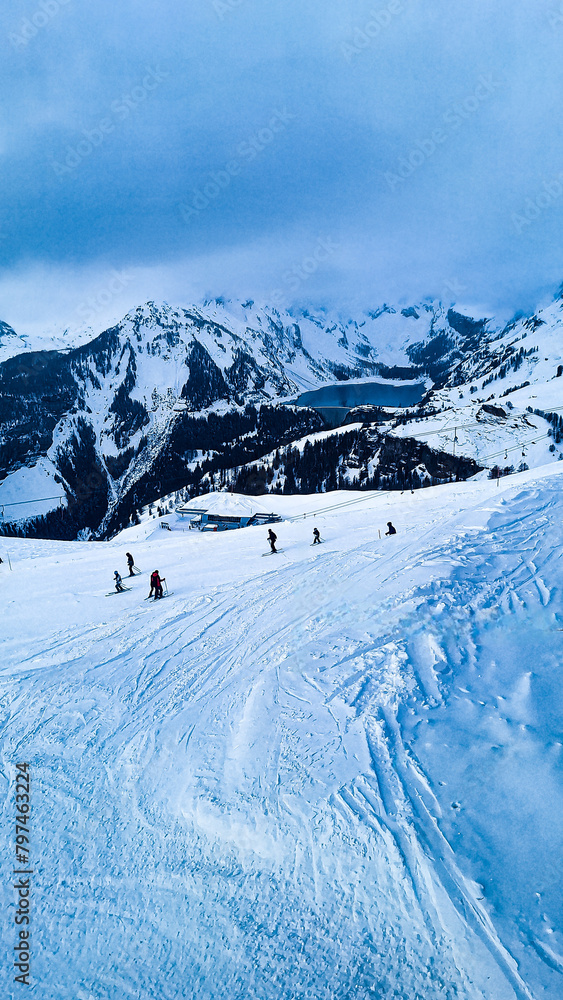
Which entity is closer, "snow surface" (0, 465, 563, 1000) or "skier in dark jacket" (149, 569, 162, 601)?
"snow surface" (0, 465, 563, 1000)

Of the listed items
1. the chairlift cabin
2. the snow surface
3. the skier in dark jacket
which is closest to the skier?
the skier in dark jacket

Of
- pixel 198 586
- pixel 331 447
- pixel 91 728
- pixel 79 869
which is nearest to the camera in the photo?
pixel 79 869

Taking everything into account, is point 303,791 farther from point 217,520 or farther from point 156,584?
point 217,520

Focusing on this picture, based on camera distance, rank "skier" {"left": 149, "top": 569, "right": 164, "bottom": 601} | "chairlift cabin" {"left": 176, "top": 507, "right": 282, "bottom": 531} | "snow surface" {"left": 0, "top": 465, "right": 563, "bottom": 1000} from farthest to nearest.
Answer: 1. "chairlift cabin" {"left": 176, "top": 507, "right": 282, "bottom": 531}
2. "skier" {"left": 149, "top": 569, "right": 164, "bottom": 601}
3. "snow surface" {"left": 0, "top": 465, "right": 563, "bottom": 1000}

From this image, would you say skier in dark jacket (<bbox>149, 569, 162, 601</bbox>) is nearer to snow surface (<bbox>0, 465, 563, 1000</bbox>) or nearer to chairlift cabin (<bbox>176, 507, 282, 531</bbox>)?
snow surface (<bbox>0, 465, 563, 1000</bbox>)

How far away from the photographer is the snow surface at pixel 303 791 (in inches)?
211

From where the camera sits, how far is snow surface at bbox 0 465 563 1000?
5.37 meters

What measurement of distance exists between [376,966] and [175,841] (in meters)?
3.27

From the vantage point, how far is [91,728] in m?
9.59

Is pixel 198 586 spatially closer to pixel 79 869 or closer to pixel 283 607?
pixel 283 607

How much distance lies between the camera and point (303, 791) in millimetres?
7469

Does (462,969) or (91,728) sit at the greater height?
(91,728)

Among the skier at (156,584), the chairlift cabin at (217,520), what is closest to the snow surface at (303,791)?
the skier at (156,584)

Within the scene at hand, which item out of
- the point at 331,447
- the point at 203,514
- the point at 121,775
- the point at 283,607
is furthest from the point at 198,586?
the point at 331,447
